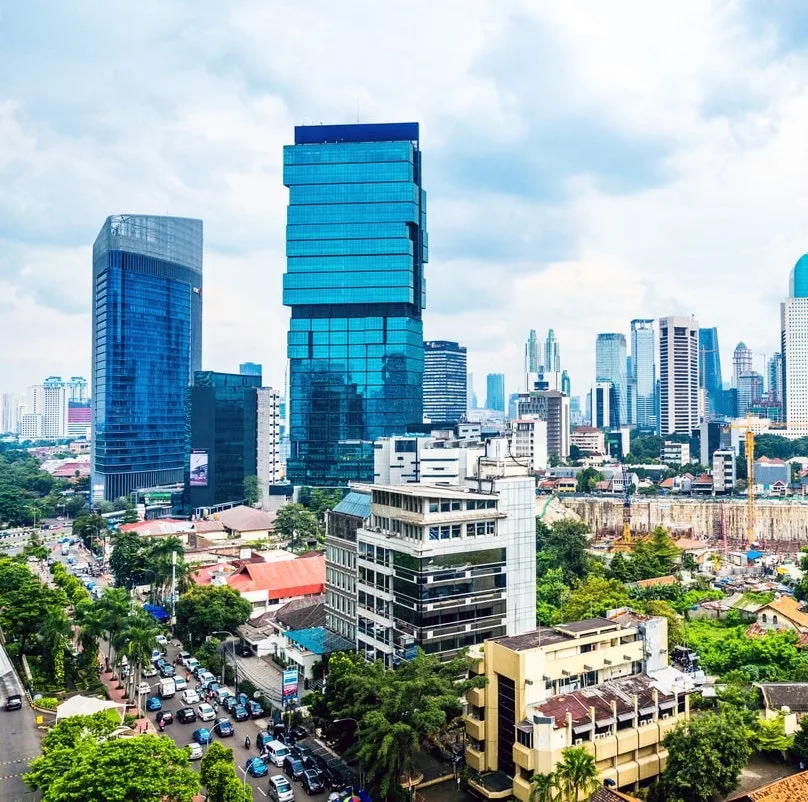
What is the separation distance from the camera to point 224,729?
4341cm

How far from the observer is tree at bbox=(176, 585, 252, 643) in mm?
57719

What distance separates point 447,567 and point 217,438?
279 ft

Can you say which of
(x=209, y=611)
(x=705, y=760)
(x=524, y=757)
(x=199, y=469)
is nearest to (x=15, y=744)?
(x=209, y=611)

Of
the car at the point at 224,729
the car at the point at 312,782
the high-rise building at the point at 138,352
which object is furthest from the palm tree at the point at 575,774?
the high-rise building at the point at 138,352

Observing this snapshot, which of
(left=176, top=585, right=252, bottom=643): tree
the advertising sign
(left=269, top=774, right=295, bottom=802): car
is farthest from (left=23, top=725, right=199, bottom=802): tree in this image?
(left=176, top=585, right=252, bottom=643): tree

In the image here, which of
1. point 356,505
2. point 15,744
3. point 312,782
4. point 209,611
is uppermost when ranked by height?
point 356,505

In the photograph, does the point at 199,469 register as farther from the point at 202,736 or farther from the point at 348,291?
the point at 202,736

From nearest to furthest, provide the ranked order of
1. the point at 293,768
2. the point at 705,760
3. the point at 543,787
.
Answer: the point at 543,787 → the point at 705,760 → the point at 293,768

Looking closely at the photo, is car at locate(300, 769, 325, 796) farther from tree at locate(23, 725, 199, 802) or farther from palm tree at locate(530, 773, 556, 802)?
palm tree at locate(530, 773, 556, 802)

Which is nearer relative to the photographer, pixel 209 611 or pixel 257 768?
pixel 257 768

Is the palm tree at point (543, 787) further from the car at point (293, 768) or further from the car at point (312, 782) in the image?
the car at point (293, 768)

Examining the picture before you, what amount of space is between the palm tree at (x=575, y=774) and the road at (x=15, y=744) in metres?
22.0

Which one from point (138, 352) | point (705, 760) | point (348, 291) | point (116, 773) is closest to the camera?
point (116, 773)

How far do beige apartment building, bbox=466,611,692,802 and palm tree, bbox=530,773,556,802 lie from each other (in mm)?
2180
